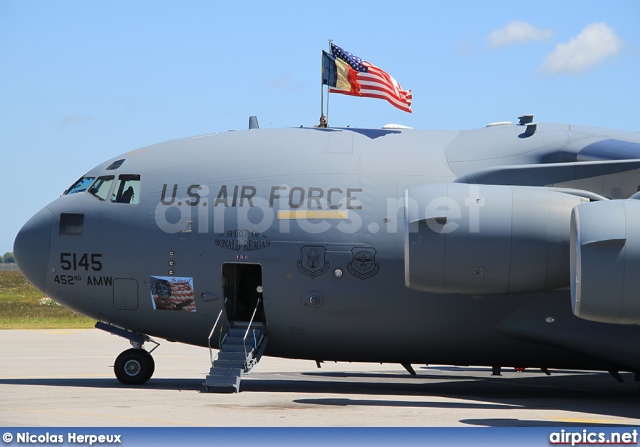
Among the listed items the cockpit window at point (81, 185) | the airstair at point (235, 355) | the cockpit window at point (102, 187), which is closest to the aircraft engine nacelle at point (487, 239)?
the airstair at point (235, 355)

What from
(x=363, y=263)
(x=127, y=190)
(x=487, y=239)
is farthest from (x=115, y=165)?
(x=487, y=239)

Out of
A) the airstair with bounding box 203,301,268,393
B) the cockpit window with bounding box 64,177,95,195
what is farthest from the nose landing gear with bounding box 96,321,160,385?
the cockpit window with bounding box 64,177,95,195

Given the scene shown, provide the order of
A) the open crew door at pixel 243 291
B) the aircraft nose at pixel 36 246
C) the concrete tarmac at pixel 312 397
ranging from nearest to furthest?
1. the concrete tarmac at pixel 312 397
2. the open crew door at pixel 243 291
3. the aircraft nose at pixel 36 246

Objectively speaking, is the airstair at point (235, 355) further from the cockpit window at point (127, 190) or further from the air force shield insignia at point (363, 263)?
the cockpit window at point (127, 190)

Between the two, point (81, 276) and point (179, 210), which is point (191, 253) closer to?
point (179, 210)

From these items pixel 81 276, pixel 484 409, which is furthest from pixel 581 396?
pixel 81 276

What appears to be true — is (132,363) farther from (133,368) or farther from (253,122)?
(253,122)

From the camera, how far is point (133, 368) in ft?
58.1

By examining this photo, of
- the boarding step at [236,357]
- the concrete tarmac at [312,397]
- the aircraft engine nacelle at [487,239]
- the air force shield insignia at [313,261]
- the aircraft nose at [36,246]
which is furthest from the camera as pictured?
the aircraft nose at [36,246]

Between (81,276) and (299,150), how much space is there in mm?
4633

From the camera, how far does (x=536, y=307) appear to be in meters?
15.9

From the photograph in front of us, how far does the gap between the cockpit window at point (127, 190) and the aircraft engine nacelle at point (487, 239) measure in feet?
17.6

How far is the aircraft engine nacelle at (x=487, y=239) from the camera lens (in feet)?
48.0

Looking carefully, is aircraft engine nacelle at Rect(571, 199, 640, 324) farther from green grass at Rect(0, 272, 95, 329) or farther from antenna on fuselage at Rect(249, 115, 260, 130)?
green grass at Rect(0, 272, 95, 329)
